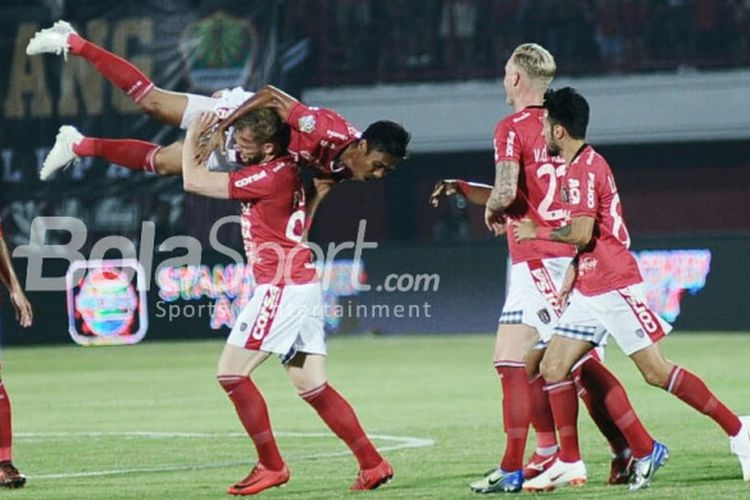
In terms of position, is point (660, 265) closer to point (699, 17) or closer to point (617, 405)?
point (699, 17)

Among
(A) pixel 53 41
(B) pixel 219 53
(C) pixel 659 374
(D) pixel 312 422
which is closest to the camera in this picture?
(C) pixel 659 374

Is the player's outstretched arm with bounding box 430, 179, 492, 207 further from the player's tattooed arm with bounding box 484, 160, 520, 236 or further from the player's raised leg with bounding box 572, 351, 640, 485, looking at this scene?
the player's raised leg with bounding box 572, 351, 640, 485

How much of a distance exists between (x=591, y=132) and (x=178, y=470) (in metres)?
20.6

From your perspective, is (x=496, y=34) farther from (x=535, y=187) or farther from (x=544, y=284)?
(x=544, y=284)

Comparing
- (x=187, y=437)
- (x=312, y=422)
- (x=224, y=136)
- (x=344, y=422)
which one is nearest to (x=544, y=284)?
(x=344, y=422)

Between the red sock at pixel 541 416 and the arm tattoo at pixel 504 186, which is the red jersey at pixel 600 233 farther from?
the red sock at pixel 541 416

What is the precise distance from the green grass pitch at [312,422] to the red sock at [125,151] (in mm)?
1868

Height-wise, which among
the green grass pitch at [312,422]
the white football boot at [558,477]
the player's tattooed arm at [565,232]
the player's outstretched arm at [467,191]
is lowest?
the green grass pitch at [312,422]

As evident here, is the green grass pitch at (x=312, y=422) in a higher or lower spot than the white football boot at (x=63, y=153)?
lower

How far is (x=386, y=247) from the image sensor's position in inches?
1018

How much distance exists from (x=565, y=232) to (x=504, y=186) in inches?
20.2

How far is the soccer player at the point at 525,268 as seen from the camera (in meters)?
9.10

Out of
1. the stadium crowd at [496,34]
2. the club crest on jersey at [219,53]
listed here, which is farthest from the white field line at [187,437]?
the stadium crowd at [496,34]

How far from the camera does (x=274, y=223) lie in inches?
369
